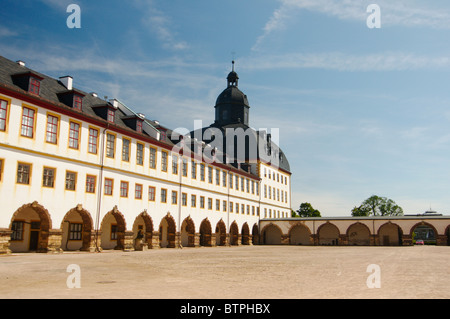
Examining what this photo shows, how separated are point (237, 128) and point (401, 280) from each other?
54.8 m

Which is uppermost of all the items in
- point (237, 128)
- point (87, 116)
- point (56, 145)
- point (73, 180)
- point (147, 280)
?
point (237, 128)

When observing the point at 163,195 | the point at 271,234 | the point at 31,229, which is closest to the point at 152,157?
the point at 163,195

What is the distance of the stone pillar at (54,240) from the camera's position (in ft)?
87.3

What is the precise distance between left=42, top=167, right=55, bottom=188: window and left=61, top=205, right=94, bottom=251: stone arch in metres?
2.47

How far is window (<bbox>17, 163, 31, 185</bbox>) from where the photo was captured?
2512 cm

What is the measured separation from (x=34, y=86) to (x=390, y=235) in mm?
49794

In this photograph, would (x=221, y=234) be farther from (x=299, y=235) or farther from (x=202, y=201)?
(x=299, y=235)

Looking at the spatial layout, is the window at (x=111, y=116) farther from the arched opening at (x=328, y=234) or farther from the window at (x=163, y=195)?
the arched opening at (x=328, y=234)

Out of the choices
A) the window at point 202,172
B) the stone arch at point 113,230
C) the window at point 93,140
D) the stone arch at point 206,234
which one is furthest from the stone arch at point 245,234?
the window at point 93,140

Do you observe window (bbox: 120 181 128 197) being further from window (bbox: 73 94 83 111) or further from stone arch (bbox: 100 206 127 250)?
window (bbox: 73 94 83 111)

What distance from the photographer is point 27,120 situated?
26.0 meters

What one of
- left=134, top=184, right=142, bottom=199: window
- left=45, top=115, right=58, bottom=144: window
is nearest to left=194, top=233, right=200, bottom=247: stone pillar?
left=134, top=184, right=142, bottom=199: window

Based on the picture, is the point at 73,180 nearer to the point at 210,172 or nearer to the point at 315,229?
the point at 210,172
